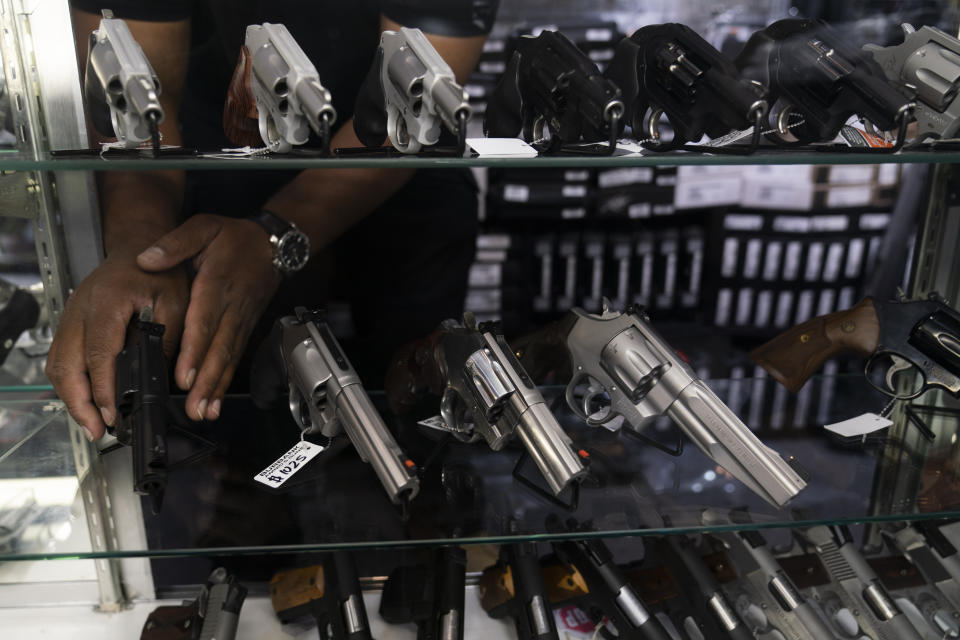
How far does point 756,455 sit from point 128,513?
2.68 feet

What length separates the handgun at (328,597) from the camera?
1.06 m

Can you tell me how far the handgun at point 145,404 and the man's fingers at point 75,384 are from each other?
2 centimetres

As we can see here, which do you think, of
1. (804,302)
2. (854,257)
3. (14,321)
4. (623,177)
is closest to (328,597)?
(14,321)

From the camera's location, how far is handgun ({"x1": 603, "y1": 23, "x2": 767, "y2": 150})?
2.85 feet

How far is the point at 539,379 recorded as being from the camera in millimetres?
1172

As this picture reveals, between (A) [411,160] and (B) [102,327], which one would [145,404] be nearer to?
(B) [102,327]

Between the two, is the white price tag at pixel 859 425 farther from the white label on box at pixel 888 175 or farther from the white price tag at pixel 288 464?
the white price tag at pixel 288 464

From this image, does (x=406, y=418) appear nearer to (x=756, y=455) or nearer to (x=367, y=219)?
(x=367, y=219)

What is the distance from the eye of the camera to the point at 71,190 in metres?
1.04

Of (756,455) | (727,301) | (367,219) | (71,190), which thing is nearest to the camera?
(756,455)

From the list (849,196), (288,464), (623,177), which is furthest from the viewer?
(849,196)

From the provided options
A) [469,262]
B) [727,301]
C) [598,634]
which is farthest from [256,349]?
[727,301]

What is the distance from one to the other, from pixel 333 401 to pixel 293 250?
35 centimetres

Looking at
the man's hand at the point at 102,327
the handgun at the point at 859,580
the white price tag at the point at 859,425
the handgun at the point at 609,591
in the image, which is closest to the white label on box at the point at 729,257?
the white price tag at the point at 859,425
